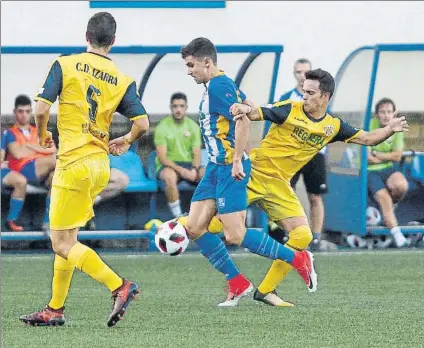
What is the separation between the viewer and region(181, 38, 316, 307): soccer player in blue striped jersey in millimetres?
8688

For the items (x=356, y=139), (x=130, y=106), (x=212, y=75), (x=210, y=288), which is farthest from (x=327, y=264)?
(x=130, y=106)

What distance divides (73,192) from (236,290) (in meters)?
1.72

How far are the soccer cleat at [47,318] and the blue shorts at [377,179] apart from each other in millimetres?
6102

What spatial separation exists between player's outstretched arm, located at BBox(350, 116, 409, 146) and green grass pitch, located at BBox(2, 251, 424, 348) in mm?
1083

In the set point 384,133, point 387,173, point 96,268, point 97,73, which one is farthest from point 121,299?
point 387,173

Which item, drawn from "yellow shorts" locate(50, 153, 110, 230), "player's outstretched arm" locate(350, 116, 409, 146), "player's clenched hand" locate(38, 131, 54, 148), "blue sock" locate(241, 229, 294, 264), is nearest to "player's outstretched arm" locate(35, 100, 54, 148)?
"player's clenched hand" locate(38, 131, 54, 148)

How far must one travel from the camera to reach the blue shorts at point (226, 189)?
8.82 metres

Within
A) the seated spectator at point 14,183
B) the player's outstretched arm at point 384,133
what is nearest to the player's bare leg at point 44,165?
the seated spectator at point 14,183

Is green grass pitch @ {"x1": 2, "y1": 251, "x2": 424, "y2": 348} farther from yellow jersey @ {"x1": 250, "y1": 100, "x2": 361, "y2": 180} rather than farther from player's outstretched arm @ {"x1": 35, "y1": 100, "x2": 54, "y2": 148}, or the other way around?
player's outstretched arm @ {"x1": 35, "y1": 100, "x2": 54, "y2": 148}

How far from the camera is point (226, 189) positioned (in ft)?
29.0

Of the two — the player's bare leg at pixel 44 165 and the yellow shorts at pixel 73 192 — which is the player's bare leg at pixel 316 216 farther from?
the yellow shorts at pixel 73 192

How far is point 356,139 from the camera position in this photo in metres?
9.20

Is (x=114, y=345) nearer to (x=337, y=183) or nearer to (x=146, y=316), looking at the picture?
(x=146, y=316)

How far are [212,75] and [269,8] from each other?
676cm
